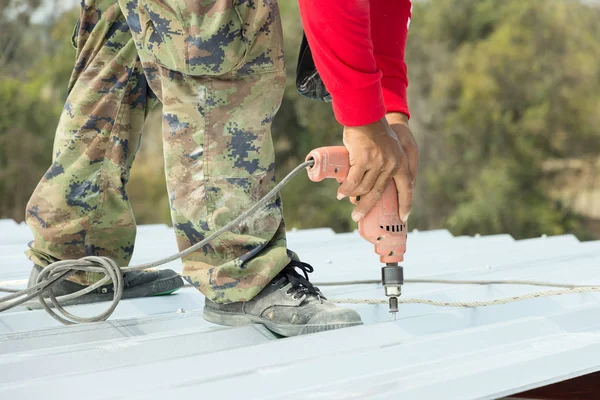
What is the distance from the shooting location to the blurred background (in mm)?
17078

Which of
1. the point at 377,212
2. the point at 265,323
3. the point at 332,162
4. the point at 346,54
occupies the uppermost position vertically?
the point at 346,54

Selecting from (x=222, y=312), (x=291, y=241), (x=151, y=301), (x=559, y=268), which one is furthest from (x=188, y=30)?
(x=291, y=241)

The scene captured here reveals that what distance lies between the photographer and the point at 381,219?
66.6 inches

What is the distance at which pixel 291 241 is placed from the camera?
132 inches

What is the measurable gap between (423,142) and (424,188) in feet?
3.24

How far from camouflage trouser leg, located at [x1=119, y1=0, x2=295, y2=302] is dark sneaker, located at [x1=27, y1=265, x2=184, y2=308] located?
1.41ft

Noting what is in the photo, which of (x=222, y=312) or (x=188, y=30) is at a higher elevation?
(x=188, y=30)

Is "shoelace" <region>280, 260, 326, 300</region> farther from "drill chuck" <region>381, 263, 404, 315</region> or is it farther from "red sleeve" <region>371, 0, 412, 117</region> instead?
"red sleeve" <region>371, 0, 412, 117</region>

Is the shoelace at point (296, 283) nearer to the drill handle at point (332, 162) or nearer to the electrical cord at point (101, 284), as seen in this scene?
the electrical cord at point (101, 284)

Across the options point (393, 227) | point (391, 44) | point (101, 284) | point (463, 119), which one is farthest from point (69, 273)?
point (463, 119)

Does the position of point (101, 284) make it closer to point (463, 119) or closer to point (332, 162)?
point (332, 162)

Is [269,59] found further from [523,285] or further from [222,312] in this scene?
[523,285]

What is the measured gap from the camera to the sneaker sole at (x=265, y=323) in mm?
1710

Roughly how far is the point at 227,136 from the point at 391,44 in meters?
0.40
